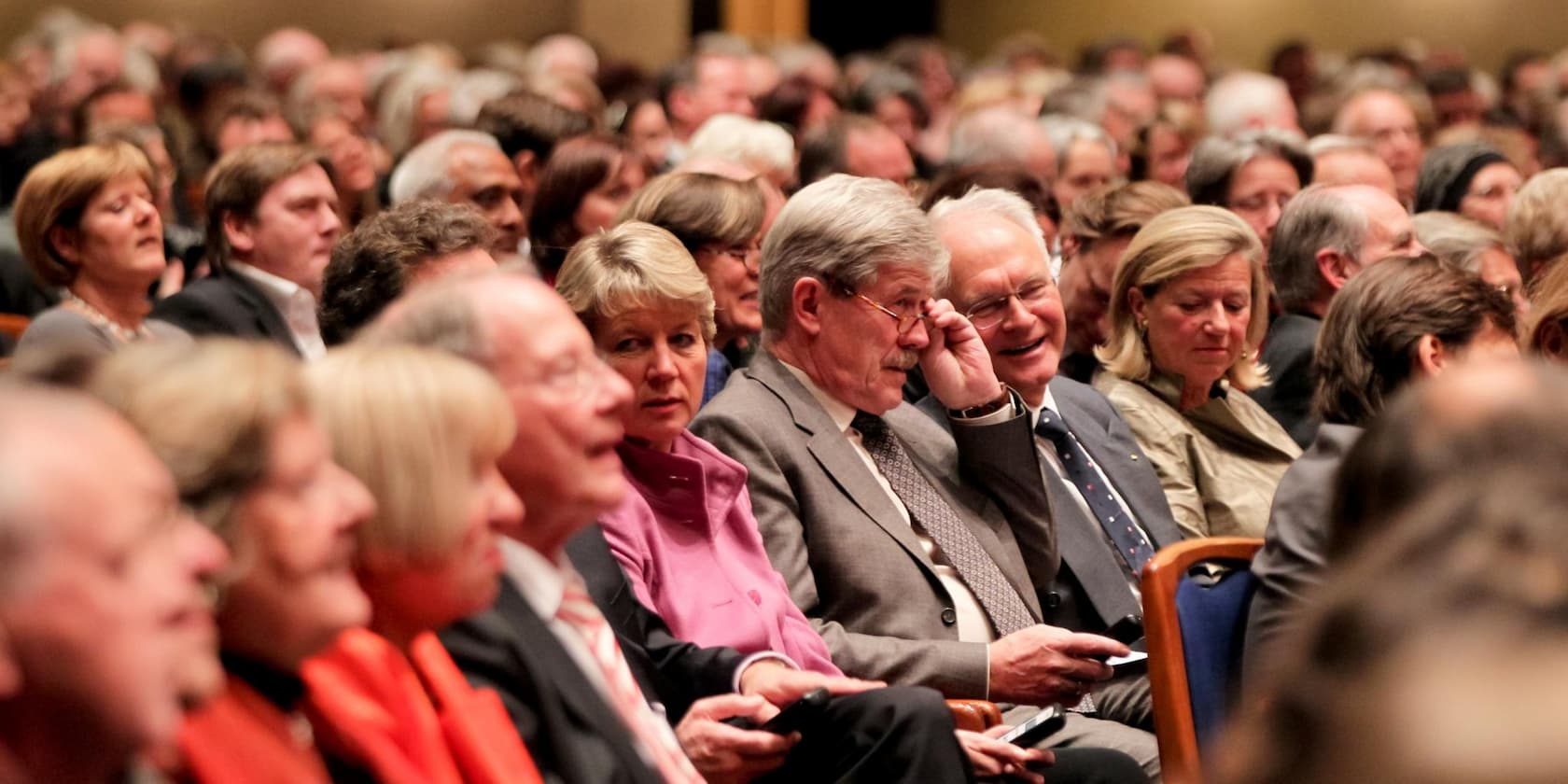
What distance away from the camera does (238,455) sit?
1.69 m

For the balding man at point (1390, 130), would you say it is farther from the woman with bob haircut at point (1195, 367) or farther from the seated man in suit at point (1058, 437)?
the seated man in suit at point (1058, 437)

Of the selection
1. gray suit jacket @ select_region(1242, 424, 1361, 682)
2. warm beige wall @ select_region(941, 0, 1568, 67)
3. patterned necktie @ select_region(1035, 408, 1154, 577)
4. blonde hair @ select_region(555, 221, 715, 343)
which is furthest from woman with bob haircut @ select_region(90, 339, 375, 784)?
warm beige wall @ select_region(941, 0, 1568, 67)

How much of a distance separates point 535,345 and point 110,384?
2.13 ft

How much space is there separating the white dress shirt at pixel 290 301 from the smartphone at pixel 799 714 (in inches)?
86.1

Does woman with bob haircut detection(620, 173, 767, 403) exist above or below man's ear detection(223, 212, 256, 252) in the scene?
above

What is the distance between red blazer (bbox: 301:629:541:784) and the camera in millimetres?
1773

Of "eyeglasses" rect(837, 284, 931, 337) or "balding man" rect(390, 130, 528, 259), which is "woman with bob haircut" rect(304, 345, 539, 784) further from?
"balding man" rect(390, 130, 528, 259)

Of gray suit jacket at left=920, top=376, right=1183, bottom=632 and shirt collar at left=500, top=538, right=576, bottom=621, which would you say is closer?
shirt collar at left=500, top=538, right=576, bottom=621

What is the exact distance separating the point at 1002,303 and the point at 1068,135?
329cm

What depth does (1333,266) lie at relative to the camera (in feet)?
15.4

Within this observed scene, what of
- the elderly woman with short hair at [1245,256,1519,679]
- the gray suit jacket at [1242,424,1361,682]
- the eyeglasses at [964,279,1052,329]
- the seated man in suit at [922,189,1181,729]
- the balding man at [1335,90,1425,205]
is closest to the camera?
the gray suit jacket at [1242,424,1361,682]

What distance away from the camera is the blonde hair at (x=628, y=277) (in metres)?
2.92

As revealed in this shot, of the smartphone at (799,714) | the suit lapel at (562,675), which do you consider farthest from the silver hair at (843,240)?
the suit lapel at (562,675)

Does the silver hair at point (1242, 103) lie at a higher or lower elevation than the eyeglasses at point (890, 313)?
lower
